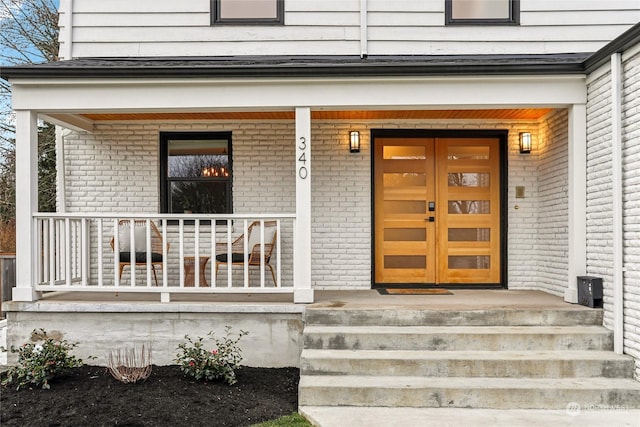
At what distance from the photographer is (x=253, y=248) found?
5719 millimetres

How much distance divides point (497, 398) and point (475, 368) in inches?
12.0

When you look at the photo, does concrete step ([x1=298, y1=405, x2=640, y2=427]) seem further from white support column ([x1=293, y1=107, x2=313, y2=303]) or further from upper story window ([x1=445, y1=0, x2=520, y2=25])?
upper story window ([x1=445, y1=0, x2=520, y2=25])

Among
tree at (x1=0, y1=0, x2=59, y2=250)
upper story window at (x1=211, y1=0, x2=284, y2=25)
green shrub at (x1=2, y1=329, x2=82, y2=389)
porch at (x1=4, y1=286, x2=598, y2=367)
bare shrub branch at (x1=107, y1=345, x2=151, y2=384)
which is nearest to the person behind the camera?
green shrub at (x1=2, y1=329, x2=82, y2=389)

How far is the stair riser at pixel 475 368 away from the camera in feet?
12.9

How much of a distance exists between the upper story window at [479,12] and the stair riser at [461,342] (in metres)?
4.05

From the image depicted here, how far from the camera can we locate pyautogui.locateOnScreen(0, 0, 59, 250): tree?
11.8 meters

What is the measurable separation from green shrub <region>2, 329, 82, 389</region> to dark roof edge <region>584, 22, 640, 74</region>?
5.57 metres

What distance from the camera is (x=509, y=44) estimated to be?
6059 mm

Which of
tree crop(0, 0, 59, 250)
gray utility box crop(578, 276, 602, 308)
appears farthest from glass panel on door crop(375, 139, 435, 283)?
tree crop(0, 0, 59, 250)

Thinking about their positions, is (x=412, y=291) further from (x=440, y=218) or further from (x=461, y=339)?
(x=461, y=339)

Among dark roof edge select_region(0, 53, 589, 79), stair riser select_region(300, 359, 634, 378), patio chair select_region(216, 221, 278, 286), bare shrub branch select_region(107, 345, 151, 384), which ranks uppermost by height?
dark roof edge select_region(0, 53, 589, 79)

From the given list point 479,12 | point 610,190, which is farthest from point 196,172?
point 610,190

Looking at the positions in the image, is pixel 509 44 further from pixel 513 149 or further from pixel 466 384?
Result: pixel 466 384

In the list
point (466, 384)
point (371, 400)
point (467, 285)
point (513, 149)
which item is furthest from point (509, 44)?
point (371, 400)
